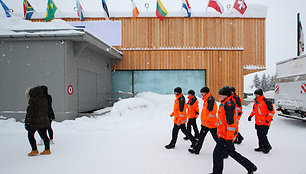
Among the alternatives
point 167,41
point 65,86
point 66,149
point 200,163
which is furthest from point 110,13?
point 200,163

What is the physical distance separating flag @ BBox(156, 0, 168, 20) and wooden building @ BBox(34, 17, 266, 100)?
0.47m

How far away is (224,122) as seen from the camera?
3057 millimetres

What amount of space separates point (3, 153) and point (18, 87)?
15.6ft

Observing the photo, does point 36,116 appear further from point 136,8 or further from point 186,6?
point 186,6

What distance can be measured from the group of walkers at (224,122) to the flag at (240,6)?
10.7m

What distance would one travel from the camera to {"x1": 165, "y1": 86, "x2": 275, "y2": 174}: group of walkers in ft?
9.69

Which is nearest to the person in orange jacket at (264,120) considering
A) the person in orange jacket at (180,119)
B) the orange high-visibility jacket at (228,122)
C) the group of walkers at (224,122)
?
the group of walkers at (224,122)

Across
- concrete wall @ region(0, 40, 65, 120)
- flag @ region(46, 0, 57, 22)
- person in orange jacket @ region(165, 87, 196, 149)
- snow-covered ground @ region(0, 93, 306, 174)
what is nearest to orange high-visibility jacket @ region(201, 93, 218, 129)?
person in orange jacket @ region(165, 87, 196, 149)

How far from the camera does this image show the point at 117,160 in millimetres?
3881

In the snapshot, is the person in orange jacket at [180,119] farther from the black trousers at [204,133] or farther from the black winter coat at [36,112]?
the black winter coat at [36,112]

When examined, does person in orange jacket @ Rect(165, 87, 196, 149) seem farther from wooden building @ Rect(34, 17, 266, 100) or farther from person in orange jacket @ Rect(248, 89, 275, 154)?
wooden building @ Rect(34, 17, 266, 100)

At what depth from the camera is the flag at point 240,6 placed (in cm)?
1260

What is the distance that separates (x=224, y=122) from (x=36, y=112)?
4.20m

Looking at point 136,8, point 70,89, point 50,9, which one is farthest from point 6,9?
point 70,89
